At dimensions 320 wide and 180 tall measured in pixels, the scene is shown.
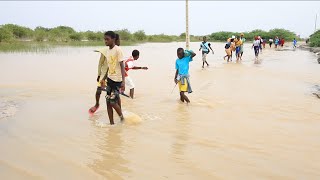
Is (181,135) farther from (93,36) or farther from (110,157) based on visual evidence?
(93,36)

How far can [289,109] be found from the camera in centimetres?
662

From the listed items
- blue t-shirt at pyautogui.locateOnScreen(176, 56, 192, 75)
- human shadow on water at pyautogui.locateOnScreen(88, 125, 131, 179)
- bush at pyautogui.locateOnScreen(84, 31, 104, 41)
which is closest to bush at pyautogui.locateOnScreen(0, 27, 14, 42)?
bush at pyautogui.locateOnScreen(84, 31, 104, 41)

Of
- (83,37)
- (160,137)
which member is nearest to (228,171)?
(160,137)

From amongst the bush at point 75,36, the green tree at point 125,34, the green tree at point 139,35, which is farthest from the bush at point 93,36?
the green tree at point 139,35

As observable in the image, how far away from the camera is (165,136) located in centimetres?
484

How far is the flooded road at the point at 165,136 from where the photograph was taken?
3.60 m

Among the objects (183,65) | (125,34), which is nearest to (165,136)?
(183,65)

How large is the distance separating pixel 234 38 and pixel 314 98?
10.8 m

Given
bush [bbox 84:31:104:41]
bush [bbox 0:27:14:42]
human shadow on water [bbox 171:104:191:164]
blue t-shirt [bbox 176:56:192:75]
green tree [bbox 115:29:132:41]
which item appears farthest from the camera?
green tree [bbox 115:29:132:41]

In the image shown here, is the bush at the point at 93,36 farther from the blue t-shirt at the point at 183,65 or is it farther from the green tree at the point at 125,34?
the blue t-shirt at the point at 183,65

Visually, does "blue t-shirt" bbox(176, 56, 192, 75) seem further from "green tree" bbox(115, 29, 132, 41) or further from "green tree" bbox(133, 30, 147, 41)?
"green tree" bbox(133, 30, 147, 41)

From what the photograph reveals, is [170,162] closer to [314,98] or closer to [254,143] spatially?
[254,143]

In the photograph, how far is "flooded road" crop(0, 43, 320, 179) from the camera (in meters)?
3.60

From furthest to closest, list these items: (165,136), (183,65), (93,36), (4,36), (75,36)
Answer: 1. (93,36)
2. (75,36)
3. (4,36)
4. (183,65)
5. (165,136)
